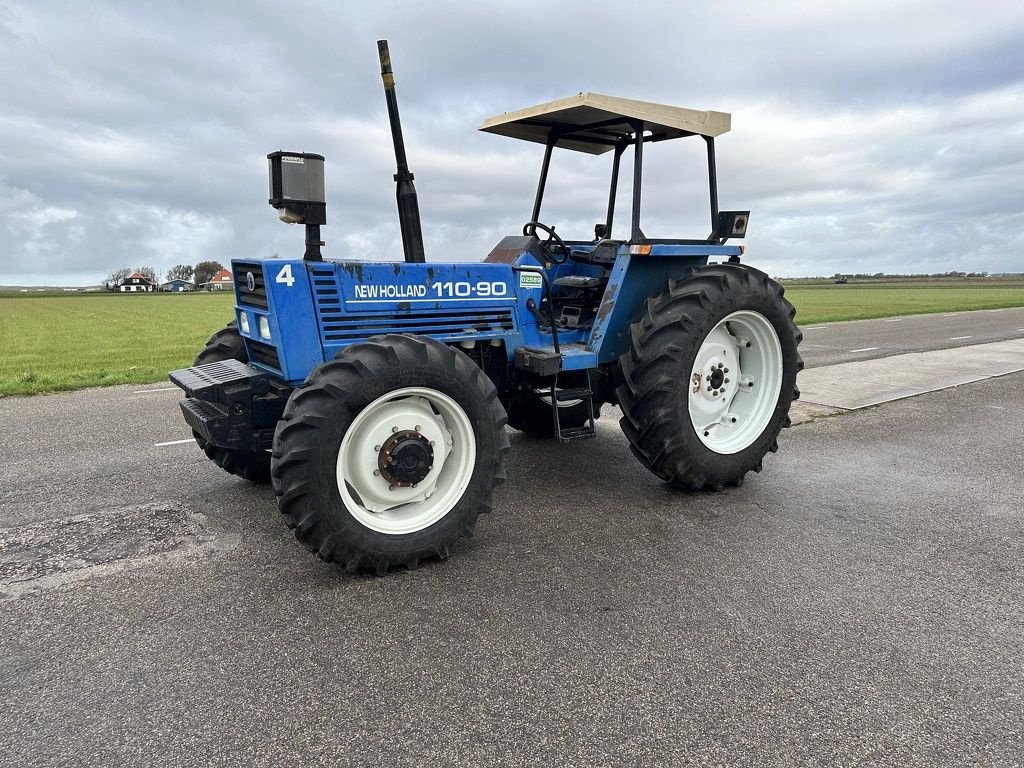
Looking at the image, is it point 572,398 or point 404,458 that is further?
point 572,398

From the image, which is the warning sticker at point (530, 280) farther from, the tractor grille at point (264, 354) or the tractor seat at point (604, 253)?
the tractor grille at point (264, 354)

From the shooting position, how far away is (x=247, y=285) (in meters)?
4.23

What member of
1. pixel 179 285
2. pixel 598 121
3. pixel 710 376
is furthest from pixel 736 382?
pixel 179 285

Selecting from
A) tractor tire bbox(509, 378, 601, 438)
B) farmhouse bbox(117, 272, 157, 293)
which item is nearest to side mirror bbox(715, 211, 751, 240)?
tractor tire bbox(509, 378, 601, 438)

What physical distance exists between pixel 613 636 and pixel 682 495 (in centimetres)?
203

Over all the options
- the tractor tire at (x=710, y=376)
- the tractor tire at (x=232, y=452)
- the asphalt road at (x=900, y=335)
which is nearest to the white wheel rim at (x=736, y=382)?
the tractor tire at (x=710, y=376)

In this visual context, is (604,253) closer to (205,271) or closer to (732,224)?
(732,224)

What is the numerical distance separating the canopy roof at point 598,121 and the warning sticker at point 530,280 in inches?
43.3

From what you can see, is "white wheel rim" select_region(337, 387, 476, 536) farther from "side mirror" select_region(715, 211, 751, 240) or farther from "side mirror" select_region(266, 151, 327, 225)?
"side mirror" select_region(715, 211, 751, 240)

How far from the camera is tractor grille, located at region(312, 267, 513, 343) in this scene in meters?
3.90

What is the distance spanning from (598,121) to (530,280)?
1435 mm

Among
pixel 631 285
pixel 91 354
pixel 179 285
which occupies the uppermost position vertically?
pixel 179 285

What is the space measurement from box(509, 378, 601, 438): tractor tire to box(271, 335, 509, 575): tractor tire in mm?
1943

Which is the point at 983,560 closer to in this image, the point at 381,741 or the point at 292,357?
the point at 381,741
